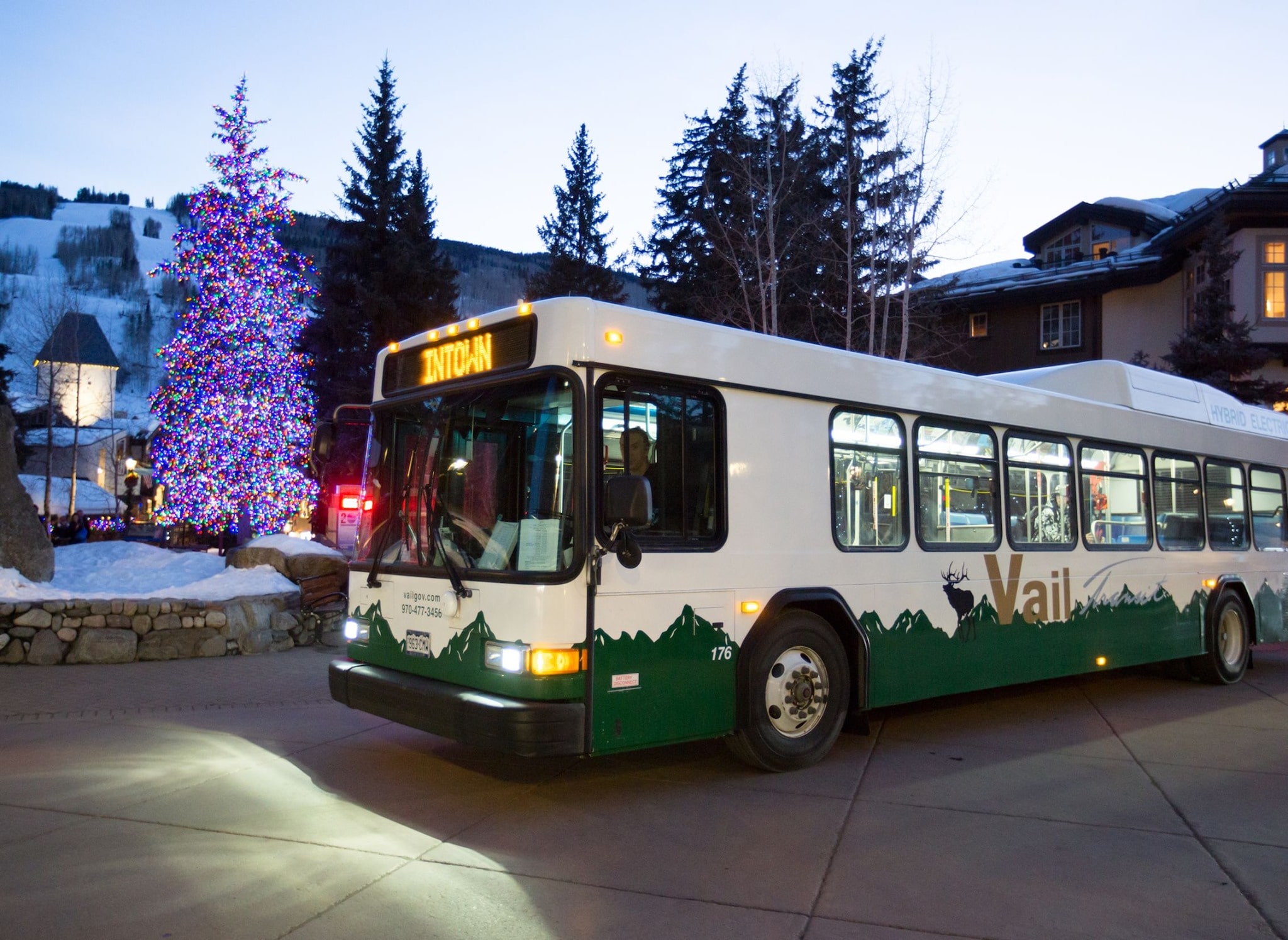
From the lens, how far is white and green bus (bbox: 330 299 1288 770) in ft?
17.5

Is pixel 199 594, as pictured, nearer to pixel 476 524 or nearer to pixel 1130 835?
pixel 476 524

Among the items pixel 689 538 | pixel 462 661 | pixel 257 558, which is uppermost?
pixel 689 538

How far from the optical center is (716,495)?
595cm

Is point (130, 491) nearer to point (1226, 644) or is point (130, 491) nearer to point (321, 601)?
point (321, 601)

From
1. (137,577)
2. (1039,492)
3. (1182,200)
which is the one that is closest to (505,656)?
(1039,492)

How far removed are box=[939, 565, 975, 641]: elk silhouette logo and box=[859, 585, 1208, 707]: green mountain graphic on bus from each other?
0.05ft

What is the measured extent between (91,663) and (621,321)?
7.94m

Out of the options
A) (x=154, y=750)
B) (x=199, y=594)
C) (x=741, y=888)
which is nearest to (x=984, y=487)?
(x=741, y=888)

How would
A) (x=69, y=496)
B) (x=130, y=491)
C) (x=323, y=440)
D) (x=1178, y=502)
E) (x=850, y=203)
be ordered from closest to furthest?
1. (x=323, y=440)
2. (x=1178, y=502)
3. (x=850, y=203)
4. (x=130, y=491)
5. (x=69, y=496)

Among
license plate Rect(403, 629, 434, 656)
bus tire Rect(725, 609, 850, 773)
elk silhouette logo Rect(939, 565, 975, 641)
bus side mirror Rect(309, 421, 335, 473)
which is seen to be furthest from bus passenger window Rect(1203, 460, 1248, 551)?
bus side mirror Rect(309, 421, 335, 473)

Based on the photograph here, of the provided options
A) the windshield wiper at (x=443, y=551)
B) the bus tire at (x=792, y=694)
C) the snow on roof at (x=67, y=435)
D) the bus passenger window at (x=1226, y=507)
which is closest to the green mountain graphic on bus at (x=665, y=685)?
the bus tire at (x=792, y=694)

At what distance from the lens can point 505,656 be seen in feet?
17.4

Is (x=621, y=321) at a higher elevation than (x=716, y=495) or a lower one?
higher

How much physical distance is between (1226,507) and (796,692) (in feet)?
23.7
